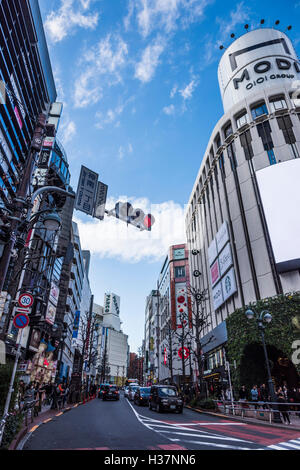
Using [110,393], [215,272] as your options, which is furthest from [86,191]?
[110,393]

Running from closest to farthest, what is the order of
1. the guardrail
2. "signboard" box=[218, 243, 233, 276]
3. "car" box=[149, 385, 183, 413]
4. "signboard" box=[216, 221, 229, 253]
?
the guardrail, "car" box=[149, 385, 183, 413], "signboard" box=[218, 243, 233, 276], "signboard" box=[216, 221, 229, 253]

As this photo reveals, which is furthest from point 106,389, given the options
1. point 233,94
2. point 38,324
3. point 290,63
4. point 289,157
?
point 290,63

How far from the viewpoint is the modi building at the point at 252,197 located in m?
24.6

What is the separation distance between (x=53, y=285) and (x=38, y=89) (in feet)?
72.4

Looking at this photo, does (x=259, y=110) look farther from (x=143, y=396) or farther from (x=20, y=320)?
(x=20, y=320)

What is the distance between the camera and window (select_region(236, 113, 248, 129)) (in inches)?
1347

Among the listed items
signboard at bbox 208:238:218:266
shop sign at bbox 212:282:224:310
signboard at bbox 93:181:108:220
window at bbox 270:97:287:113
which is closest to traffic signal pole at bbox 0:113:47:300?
signboard at bbox 93:181:108:220

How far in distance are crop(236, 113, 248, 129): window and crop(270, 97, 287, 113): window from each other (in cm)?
314

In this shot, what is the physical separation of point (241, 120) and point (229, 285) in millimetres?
21156

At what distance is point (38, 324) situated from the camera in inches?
1187

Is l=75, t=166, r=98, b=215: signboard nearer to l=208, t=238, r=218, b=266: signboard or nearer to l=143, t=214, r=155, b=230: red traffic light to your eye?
l=143, t=214, r=155, b=230: red traffic light

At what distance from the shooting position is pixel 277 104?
32.6 meters

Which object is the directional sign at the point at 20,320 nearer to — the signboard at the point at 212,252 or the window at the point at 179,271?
the signboard at the point at 212,252

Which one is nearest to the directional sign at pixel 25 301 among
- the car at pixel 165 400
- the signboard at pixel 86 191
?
the signboard at pixel 86 191
